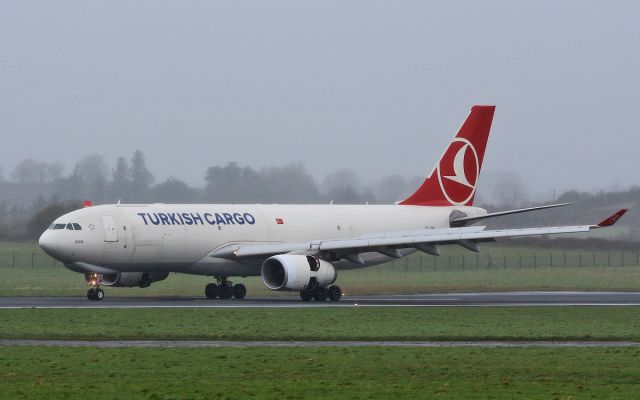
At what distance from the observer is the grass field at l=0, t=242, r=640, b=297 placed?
56.2 metres

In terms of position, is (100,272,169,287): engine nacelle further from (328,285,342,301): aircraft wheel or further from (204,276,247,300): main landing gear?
(328,285,342,301): aircraft wheel

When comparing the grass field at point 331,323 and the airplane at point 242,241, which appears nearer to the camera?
the grass field at point 331,323

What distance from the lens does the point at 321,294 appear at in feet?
156

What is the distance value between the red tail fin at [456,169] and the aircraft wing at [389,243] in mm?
7449

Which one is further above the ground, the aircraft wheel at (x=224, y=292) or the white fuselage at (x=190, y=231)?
the white fuselage at (x=190, y=231)

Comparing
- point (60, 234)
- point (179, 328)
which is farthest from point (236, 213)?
point (179, 328)

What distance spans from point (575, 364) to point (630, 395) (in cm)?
450

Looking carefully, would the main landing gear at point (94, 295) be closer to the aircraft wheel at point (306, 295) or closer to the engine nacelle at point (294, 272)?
the engine nacelle at point (294, 272)

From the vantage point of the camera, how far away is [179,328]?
32312 millimetres

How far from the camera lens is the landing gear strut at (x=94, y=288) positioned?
4612 centimetres

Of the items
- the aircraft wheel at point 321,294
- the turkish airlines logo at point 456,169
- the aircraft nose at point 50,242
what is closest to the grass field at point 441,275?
the turkish airlines logo at point 456,169

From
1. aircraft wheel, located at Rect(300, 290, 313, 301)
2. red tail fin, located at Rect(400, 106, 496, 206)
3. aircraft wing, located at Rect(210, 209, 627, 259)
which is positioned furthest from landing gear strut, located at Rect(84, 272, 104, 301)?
red tail fin, located at Rect(400, 106, 496, 206)

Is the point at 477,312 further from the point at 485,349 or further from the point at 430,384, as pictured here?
the point at 430,384

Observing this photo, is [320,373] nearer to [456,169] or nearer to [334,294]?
[334,294]
